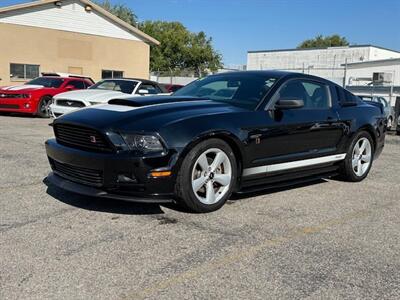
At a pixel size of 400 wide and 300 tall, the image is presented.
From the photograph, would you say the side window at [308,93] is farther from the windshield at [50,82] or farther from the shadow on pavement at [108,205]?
the windshield at [50,82]

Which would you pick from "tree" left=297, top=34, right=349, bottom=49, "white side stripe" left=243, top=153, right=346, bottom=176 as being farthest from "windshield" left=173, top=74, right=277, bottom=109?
"tree" left=297, top=34, right=349, bottom=49

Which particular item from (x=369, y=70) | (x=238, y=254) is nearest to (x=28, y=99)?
(x=238, y=254)

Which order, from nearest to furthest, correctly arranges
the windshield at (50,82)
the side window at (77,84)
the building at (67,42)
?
1. the windshield at (50,82)
2. the side window at (77,84)
3. the building at (67,42)

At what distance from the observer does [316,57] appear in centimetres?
5450

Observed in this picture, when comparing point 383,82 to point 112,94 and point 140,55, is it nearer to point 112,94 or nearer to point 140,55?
point 140,55

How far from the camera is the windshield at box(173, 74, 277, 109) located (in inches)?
213

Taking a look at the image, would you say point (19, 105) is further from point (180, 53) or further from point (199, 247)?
point (180, 53)

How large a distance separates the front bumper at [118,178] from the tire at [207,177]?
0.50 ft

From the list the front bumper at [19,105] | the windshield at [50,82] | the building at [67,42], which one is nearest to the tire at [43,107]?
the front bumper at [19,105]

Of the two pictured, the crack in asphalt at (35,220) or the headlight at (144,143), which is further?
the headlight at (144,143)

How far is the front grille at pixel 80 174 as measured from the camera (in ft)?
14.4

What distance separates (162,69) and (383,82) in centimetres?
3263

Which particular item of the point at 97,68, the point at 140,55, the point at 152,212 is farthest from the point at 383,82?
the point at 152,212

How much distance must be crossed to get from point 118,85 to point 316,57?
148 ft
